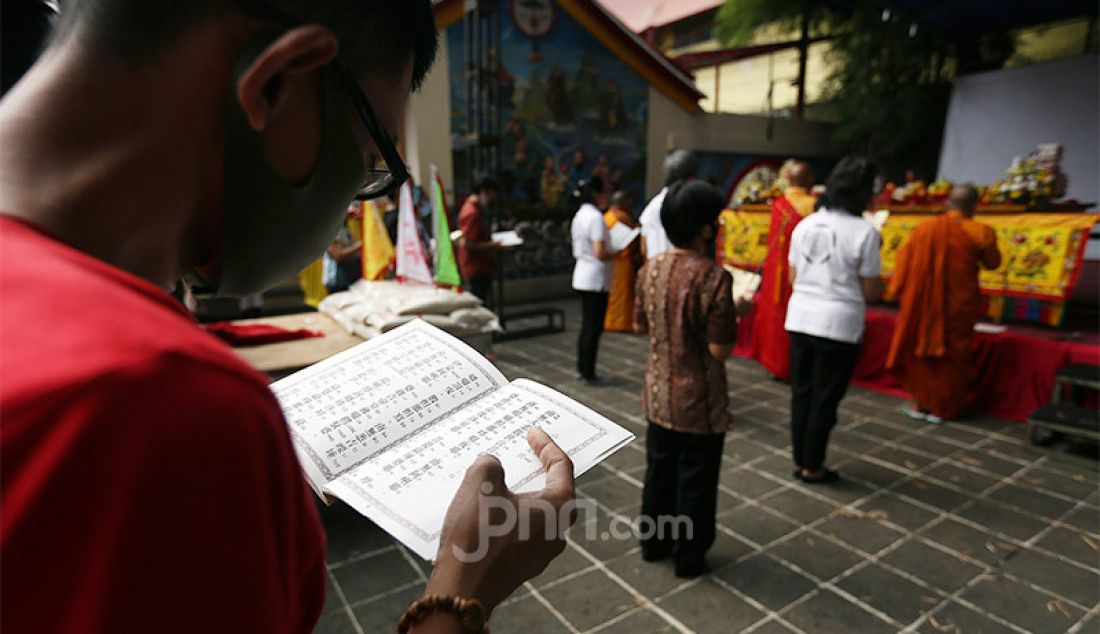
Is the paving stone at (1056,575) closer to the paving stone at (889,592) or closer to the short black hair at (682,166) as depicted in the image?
the paving stone at (889,592)

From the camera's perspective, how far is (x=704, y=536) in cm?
252

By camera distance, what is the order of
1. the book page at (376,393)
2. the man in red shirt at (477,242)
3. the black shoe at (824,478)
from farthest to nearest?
the man in red shirt at (477,242) → the black shoe at (824,478) → the book page at (376,393)

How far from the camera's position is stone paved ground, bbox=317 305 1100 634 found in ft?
7.47

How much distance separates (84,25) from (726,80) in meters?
17.4

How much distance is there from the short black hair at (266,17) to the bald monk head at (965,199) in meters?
4.41

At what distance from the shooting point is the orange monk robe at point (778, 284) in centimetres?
443

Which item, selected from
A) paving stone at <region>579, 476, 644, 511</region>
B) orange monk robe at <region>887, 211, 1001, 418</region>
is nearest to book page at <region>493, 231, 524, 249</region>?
paving stone at <region>579, 476, 644, 511</region>

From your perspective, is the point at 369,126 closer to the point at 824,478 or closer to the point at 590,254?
the point at 824,478

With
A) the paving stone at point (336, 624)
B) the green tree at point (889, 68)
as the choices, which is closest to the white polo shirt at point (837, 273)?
the paving stone at point (336, 624)

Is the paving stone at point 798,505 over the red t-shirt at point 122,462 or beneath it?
beneath

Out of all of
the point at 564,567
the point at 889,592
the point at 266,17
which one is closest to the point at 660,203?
the point at 564,567

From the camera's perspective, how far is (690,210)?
2387mm

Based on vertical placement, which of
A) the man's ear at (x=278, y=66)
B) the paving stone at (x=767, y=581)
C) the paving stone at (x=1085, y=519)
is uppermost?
the man's ear at (x=278, y=66)

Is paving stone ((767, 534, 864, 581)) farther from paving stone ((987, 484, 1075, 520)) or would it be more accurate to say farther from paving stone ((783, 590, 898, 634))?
paving stone ((987, 484, 1075, 520))
